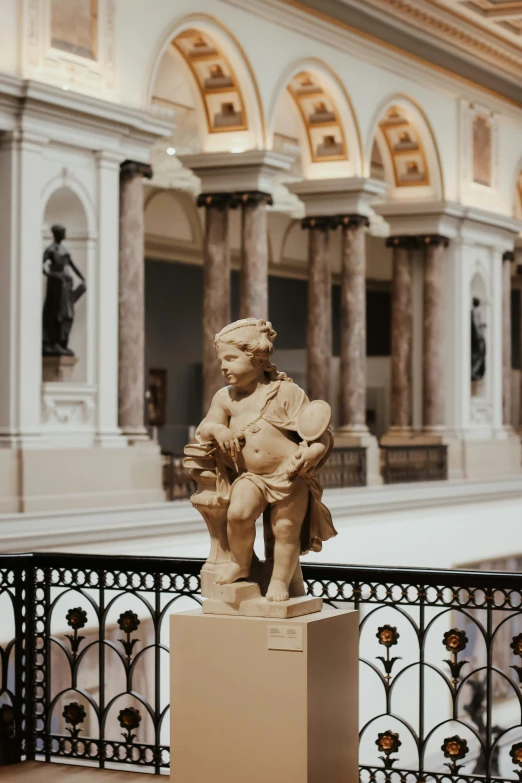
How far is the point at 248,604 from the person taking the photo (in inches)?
→ 221

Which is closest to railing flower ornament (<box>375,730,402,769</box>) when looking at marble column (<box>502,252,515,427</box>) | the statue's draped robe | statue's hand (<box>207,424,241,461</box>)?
the statue's draped robe

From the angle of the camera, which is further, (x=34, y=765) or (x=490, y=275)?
(x=490, y=275)

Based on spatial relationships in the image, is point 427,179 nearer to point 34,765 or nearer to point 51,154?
point 51,154

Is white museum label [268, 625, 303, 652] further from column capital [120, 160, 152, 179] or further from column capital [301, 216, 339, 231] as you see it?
column capital [301, 216, 339, 231]

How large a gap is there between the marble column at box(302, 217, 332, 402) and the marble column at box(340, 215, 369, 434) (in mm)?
296

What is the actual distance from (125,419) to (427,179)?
9.05 meters

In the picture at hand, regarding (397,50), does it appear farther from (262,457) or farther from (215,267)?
(262,457)

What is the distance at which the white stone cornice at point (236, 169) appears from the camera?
17859 mm

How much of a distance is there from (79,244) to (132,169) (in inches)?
46.0

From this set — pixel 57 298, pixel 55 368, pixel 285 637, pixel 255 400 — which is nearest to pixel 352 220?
pixel 57 298

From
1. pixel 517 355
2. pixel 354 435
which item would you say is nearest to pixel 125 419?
pixel 354 435

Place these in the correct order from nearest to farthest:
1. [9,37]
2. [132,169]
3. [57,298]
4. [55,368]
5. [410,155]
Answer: [9,37] → [57,298] → [55,368] → [132,169] → [410,155]

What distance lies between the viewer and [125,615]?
6.75m

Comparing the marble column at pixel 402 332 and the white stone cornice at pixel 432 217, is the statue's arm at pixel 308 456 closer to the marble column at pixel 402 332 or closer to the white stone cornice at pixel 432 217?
the white stone cornice at pixel 432 217
